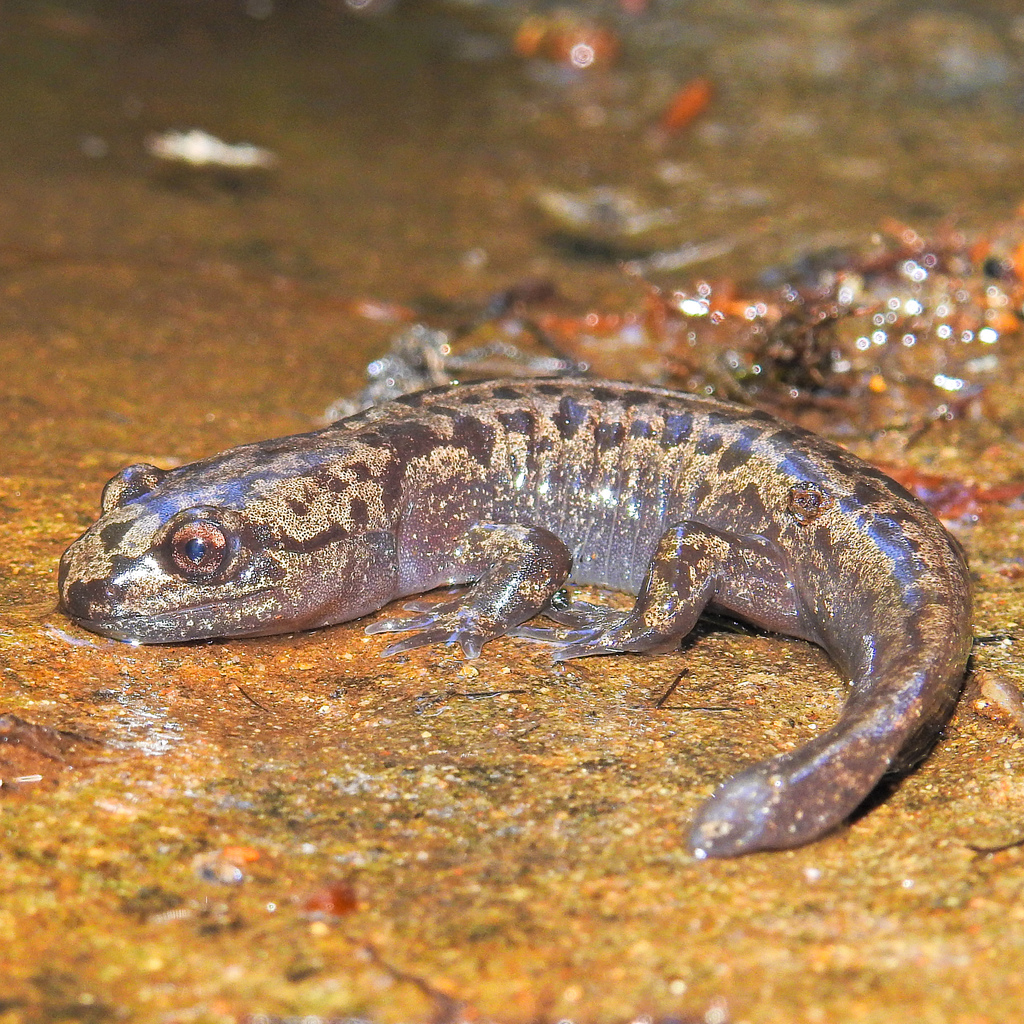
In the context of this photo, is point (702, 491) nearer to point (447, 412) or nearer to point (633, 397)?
point (633, 397)

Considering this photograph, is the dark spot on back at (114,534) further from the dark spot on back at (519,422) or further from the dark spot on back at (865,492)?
the dark spot on back at (865,492)

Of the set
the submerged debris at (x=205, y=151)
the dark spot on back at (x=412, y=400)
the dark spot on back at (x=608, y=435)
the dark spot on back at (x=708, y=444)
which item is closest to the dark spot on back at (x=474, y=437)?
the dark spot on back at (x=412, y=400)

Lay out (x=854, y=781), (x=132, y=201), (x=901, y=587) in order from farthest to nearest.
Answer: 1. (x=132, y=201)
2. (x=901, y=587)
3. (x=854, y=781)

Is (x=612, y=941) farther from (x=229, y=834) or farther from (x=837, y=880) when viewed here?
(x=229, y=834)

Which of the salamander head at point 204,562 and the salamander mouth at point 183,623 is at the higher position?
the salamander head at point 204,562

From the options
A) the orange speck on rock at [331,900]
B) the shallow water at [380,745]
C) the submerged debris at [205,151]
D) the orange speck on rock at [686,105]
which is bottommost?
the orange speck on rock at [331,900]

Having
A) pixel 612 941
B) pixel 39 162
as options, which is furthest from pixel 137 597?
pixel 39 162
